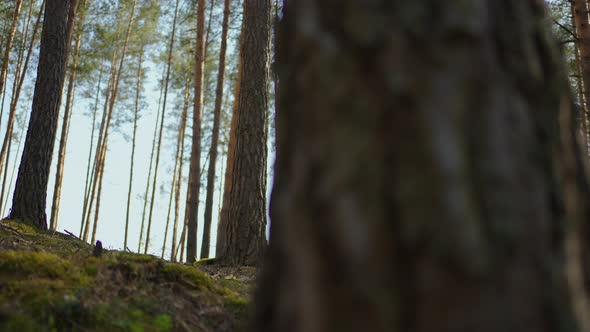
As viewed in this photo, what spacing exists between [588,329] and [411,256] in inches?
12.8

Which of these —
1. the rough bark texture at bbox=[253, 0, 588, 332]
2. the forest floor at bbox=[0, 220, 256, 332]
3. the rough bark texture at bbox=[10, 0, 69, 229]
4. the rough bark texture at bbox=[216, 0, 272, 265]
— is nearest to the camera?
the rough bark texture at bbox=[253, 0, 588, 332]

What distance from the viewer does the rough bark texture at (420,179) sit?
668mm

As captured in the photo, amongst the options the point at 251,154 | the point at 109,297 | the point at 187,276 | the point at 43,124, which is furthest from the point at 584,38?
the point at 43,124

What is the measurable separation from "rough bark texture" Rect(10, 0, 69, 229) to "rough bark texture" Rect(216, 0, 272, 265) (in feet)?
9.16

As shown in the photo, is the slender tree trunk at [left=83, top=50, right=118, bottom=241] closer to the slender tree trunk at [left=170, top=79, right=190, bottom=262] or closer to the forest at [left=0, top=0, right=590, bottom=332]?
the slender tree trunk at [left=170, top=79, right=190, bottom=262]

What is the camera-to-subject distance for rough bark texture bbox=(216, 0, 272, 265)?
5.64 m

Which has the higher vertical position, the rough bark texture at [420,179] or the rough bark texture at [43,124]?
the rough bark texture at [43,124]

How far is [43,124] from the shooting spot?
6.33 metres

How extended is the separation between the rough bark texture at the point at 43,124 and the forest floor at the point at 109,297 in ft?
14.1

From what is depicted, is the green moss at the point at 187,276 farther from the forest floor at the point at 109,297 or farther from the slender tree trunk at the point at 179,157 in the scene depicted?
the slender tree trunk at the point at 179,157

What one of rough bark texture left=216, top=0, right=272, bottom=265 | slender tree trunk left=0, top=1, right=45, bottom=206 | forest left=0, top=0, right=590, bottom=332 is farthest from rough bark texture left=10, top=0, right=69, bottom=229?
slender tree trunk left=0, top=1, right=45, bottom=206

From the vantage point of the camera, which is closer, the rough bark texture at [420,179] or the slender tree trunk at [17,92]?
the rough bark texture at [420,179]

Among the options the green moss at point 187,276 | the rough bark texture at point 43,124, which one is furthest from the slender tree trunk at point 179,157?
the green moss at point 187,276

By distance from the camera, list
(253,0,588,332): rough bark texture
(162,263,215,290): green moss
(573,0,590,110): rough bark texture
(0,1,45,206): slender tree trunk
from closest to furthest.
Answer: (253,0,588,332): rough bark texture
(162,263,215,290): green moss
(573,0,590,110): rough bark texture
(0,1,45,206): slender tree trunk
